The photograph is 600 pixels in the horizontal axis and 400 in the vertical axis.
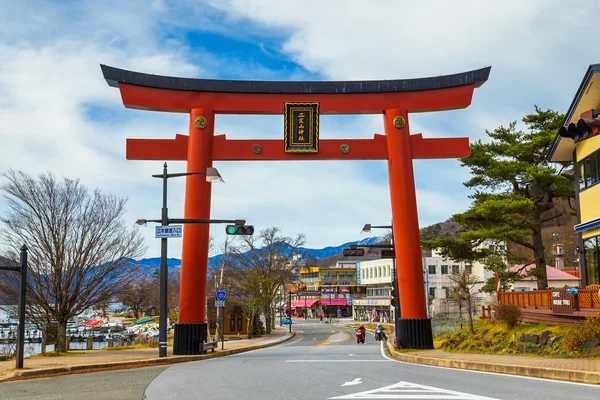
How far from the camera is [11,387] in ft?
40.7

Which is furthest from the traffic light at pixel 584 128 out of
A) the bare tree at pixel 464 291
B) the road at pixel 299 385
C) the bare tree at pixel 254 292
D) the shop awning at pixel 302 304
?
the shop awning at pixel 302 304

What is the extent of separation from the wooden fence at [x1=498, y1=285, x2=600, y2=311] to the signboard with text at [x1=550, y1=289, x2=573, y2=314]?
200 mm

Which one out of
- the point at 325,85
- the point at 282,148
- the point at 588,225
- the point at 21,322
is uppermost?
the point at 325,85

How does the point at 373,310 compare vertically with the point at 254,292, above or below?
below

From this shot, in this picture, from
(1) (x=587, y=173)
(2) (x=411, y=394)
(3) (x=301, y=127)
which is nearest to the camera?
(2) (x=411, y=394)

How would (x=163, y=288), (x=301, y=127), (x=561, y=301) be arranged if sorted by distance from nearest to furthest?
(x=561, y=301)
(x=163, y=288)
(x=301, y=127)

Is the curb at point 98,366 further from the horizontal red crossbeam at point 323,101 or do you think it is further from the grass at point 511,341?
the grass at point 511,341

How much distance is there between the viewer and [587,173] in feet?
79.9

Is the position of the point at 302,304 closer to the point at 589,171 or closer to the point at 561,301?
the point at 589,171

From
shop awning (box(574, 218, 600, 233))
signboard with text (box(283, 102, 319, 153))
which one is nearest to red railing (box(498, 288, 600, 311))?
shop awning (box(574, 218, 600, 233))

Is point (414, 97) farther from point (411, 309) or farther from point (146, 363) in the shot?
point (146, 363)

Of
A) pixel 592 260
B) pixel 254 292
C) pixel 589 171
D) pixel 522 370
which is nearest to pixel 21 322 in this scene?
pixel 522 370

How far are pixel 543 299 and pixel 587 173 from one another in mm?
6518

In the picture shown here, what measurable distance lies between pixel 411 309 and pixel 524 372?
917 cm
